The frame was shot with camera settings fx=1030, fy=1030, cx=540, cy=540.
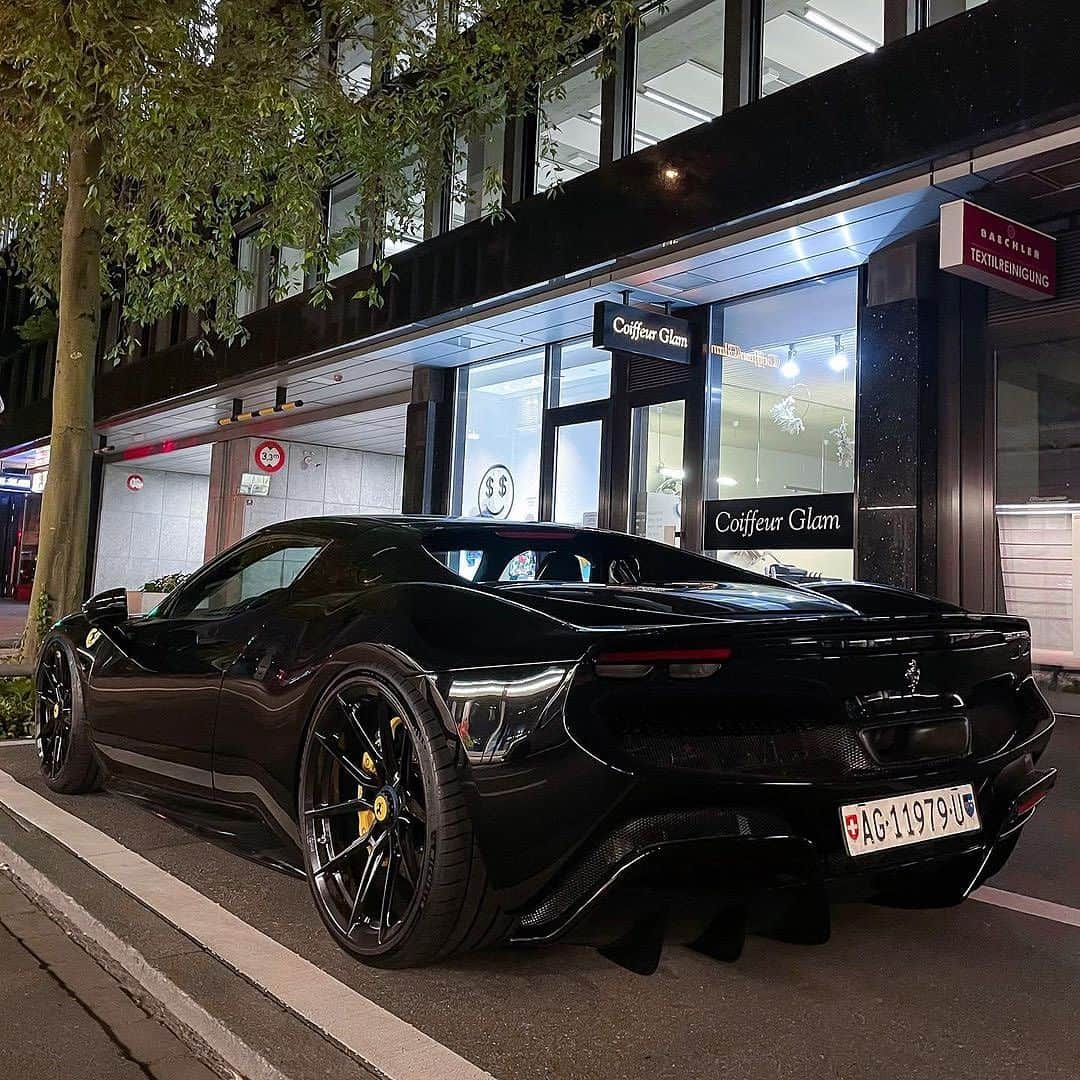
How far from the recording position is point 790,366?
32.7 feet

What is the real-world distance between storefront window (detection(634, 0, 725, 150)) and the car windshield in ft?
22.4

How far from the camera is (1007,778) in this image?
105 inches

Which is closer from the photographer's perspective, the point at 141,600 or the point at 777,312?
the point at 777,312

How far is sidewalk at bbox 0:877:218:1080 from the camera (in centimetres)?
216

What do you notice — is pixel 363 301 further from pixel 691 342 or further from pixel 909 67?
pixel 909 67

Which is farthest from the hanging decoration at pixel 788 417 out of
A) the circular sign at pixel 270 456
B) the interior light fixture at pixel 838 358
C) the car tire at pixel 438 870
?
the circular sign at pixel 270 456

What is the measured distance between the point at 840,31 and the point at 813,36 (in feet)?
1.08

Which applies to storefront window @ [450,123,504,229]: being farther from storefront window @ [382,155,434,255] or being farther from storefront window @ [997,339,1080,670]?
storefront window @ [997,339,1080,670]

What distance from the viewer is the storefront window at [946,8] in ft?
24.6

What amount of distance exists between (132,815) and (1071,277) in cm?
728

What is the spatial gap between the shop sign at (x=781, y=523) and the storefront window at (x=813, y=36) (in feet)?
11.8

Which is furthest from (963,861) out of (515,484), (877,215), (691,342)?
(515,484)

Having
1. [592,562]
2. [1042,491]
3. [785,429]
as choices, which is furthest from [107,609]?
[785,429]

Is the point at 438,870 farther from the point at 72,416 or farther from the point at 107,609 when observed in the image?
the point at 72,416
